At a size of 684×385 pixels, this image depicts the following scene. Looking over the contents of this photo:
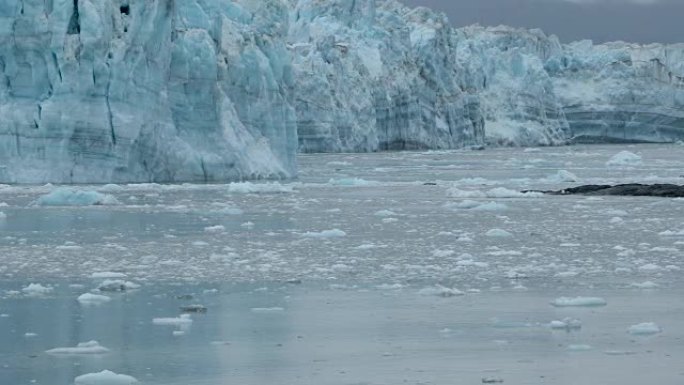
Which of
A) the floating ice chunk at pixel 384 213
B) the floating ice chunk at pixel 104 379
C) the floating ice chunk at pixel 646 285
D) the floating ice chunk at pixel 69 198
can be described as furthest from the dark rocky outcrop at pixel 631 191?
the floating ice chunk at pixel 104 379

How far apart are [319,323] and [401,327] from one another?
502 millimetres

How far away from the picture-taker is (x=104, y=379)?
19.0 ft

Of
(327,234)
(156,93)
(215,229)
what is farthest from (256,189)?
(327,234)

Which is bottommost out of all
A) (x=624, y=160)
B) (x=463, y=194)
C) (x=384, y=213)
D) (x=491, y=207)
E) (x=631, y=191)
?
(x=624, y=160)

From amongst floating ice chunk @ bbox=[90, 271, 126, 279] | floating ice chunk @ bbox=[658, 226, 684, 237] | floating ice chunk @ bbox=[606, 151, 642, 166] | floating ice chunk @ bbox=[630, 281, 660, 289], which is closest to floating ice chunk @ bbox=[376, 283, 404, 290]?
floating ice chunk @ bbox=[630, 281, 660, 289]

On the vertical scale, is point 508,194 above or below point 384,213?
below

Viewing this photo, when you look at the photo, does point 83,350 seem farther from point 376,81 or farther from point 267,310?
point 376,81

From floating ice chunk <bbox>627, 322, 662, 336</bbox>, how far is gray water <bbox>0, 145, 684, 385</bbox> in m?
0.06

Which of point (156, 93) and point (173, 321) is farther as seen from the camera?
point (156, 93)

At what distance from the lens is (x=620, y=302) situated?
27.8 feet

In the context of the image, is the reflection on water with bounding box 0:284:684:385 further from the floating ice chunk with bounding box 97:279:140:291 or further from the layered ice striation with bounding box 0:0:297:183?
the layered ice striation with bounding box 0:0:297:183

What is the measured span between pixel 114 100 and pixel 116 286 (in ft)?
44.9

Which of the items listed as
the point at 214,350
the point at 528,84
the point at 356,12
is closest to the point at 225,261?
the point at 214,350

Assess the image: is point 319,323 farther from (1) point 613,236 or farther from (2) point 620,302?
(1) point 613,236
